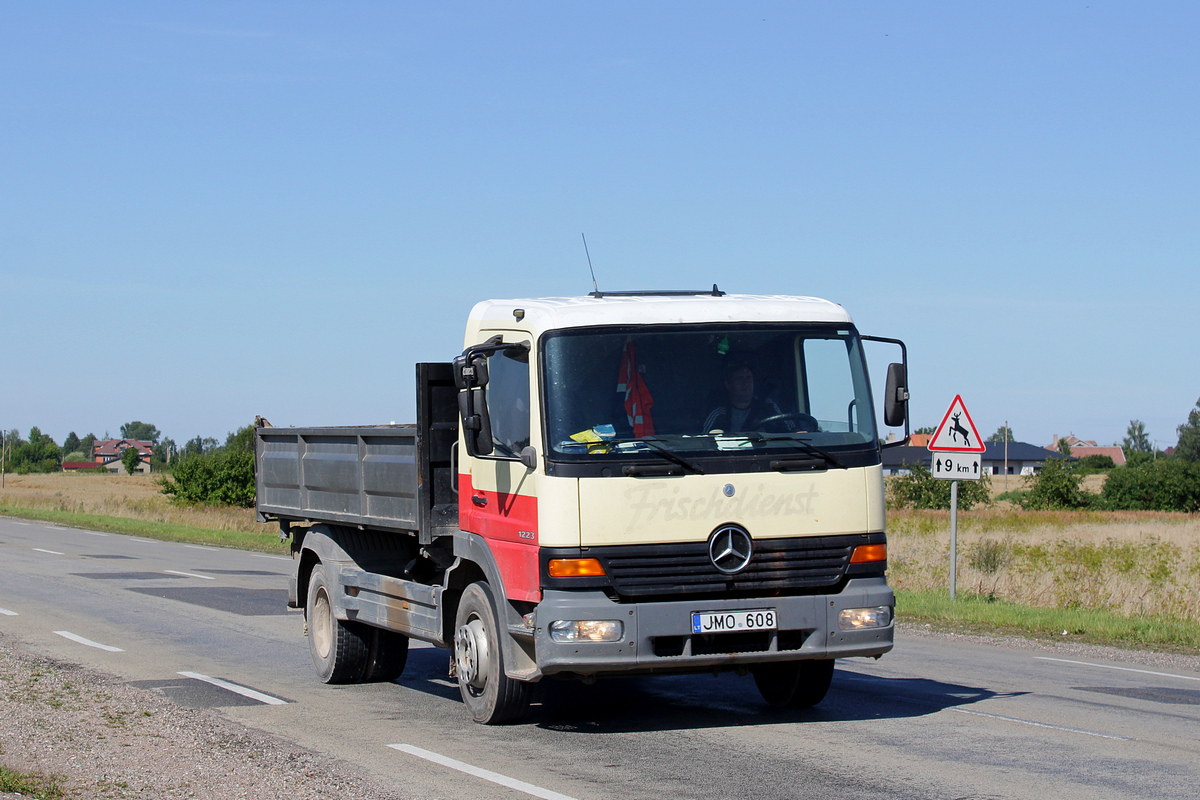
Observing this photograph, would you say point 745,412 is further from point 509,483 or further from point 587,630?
point 587,630

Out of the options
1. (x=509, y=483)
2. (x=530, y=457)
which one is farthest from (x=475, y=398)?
(x=530, y=457)

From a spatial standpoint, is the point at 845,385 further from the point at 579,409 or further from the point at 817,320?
the point at 579,409

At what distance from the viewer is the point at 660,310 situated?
8.06m

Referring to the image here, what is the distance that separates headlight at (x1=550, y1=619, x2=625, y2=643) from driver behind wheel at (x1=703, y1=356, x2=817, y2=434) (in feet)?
4.31

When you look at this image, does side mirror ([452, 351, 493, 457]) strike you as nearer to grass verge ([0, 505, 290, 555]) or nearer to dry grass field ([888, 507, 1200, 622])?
dry grass field ([888, 507, 1200, 622])

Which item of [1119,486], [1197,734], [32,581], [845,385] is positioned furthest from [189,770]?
[1119,486]

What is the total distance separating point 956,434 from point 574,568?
11277 millimetres

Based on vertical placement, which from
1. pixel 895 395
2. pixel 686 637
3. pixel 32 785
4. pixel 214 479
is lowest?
pixel 32 785

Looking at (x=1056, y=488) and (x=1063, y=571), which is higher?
(x=1056, y=488)

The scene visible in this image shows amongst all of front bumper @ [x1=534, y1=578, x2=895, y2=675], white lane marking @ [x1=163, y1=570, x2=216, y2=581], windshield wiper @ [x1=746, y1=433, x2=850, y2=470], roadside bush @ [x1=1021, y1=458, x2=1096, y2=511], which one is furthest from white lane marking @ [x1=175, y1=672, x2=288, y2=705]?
roadside bush @ [x1=1021, y1=458, x2=1096, y2=511]

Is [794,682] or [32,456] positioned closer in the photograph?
[794,682]

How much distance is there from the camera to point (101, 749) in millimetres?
7582

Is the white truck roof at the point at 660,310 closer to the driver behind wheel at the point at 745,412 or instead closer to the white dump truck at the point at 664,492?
the white dump truck at the point at 664,492

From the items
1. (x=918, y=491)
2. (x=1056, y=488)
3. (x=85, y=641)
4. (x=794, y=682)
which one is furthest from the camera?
(x=1056, y=488)
